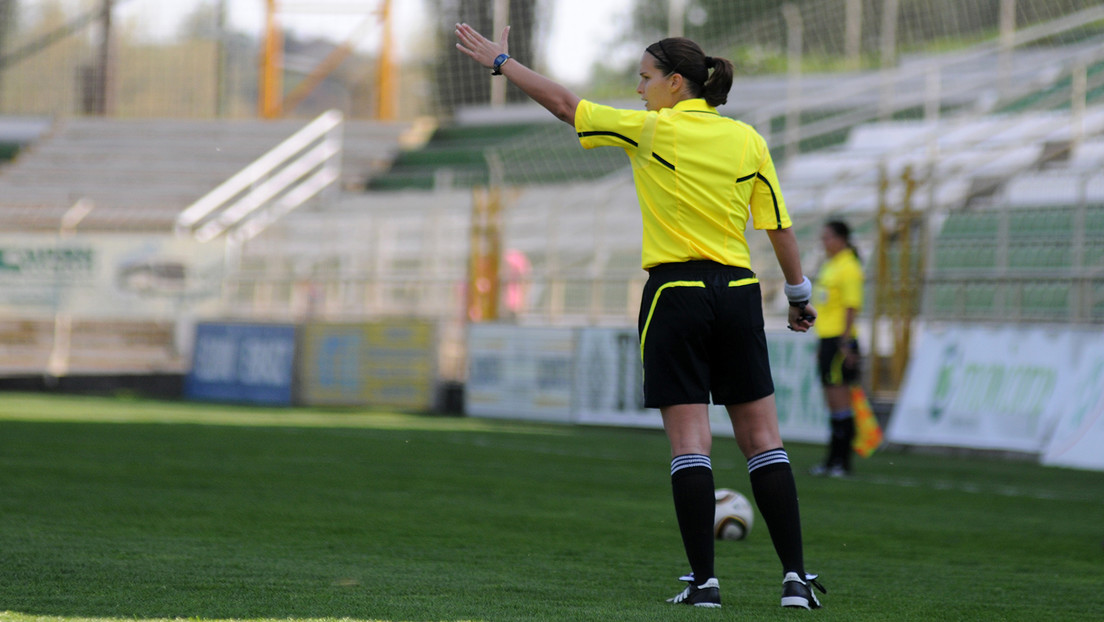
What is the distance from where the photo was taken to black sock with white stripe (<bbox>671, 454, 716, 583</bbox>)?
176 inches

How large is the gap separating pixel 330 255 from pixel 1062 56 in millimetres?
12045

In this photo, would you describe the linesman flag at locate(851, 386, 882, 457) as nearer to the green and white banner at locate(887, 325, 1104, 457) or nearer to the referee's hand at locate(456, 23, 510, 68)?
the green and white banner at locate(887, 325, 1104, 457)

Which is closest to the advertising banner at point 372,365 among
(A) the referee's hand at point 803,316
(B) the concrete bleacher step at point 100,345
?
(B) the concrete bleacher step at point 100,345

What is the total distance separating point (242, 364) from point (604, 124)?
15.9 metres

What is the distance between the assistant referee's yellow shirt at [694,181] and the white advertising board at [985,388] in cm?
797

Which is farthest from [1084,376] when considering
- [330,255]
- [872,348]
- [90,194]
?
[90,194]

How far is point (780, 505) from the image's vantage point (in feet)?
15.0

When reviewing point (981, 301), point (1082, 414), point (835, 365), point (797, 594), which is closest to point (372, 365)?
point (981, 301)

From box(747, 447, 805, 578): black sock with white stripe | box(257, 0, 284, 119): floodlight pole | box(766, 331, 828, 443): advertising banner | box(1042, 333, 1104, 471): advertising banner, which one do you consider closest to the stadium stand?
box(257, 0, 284, 119): floodlight pole

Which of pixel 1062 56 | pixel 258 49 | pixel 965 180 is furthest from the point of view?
pixel 258 49

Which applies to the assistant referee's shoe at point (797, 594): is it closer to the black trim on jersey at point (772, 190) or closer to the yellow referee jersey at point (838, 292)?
the black trim on jersey at point (772, 190)

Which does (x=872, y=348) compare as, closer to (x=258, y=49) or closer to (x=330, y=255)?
(x=330, y=255)

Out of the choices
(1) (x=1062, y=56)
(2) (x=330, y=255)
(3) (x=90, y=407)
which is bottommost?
(3) (x=90, y=407)

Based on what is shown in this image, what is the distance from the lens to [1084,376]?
1144 centimetres
